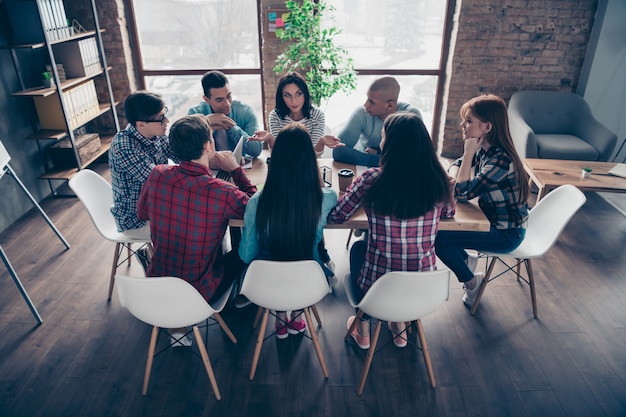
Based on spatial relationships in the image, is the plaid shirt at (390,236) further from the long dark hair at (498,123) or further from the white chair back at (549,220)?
the white chair back at (549,220)

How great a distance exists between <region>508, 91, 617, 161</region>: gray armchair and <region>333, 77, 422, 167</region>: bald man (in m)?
1.88

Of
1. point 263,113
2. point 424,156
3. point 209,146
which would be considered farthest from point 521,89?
point 209,146

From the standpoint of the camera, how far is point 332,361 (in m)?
2.50

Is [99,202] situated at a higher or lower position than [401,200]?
lower

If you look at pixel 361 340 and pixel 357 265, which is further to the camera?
pixel 361 340

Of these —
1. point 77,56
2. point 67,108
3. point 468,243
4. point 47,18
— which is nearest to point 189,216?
point 468,243

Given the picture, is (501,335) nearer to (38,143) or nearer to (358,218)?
(358,218)

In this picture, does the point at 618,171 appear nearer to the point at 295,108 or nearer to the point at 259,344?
the point at 295,108

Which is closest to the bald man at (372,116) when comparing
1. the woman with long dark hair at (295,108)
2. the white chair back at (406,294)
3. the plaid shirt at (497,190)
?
the woman with long dark hair at (295,108)

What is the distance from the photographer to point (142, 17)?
5.06 meters

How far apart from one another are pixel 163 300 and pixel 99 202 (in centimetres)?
129

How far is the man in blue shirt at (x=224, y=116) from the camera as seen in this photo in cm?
300

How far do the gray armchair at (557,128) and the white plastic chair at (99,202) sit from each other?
383 centimetres

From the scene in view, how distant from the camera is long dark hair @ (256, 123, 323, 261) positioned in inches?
76.7
